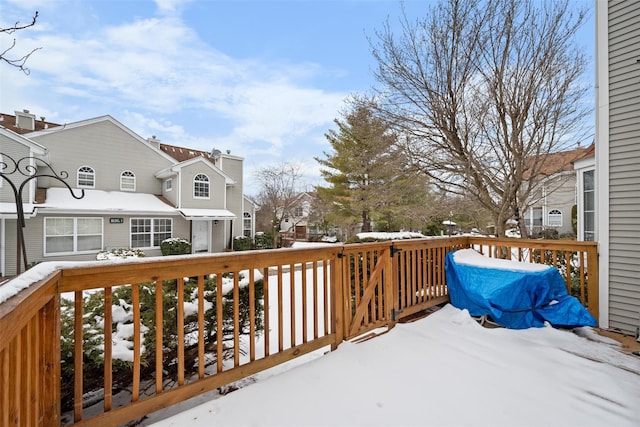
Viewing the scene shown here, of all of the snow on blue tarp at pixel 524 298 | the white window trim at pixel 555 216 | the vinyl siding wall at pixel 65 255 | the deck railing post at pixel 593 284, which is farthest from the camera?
the white window trim at pixel 555 216

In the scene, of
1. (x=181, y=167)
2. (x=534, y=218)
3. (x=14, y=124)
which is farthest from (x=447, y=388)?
(x=534, y=218)

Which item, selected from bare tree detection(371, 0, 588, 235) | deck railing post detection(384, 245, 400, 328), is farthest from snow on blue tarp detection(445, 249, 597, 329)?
bare tree detection(371, 0, 588, 235)

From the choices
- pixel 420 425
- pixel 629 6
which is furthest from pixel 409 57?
pixel 420 425

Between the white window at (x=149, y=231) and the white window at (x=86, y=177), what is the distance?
1966 mm

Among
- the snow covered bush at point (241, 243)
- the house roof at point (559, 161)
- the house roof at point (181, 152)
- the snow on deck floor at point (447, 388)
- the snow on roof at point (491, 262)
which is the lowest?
the snow covered bush at point (241, 243)

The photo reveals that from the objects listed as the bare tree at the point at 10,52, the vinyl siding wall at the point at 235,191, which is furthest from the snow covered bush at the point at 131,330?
the vinyl siding wall at the point at 235,191

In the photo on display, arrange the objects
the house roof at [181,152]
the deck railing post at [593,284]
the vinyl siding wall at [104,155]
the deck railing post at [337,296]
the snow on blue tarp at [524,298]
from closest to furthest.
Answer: the deck railing post at [337,296]
the snow on blue tarp at [524,298]
the deck railing post at [593,284]
the vinyl siding wall at [104,155]
the house roof at [181,152]

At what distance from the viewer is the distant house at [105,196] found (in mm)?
8711

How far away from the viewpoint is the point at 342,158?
13.8 m

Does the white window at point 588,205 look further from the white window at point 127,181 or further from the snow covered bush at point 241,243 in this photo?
the white window at point 127,181

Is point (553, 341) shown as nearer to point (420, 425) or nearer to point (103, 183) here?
point (420, 425)

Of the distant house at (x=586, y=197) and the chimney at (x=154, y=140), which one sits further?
the chimney at (x=154, y=140)

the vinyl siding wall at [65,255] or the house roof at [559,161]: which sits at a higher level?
the house roof at [559,161]

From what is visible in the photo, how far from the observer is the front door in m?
12.3
